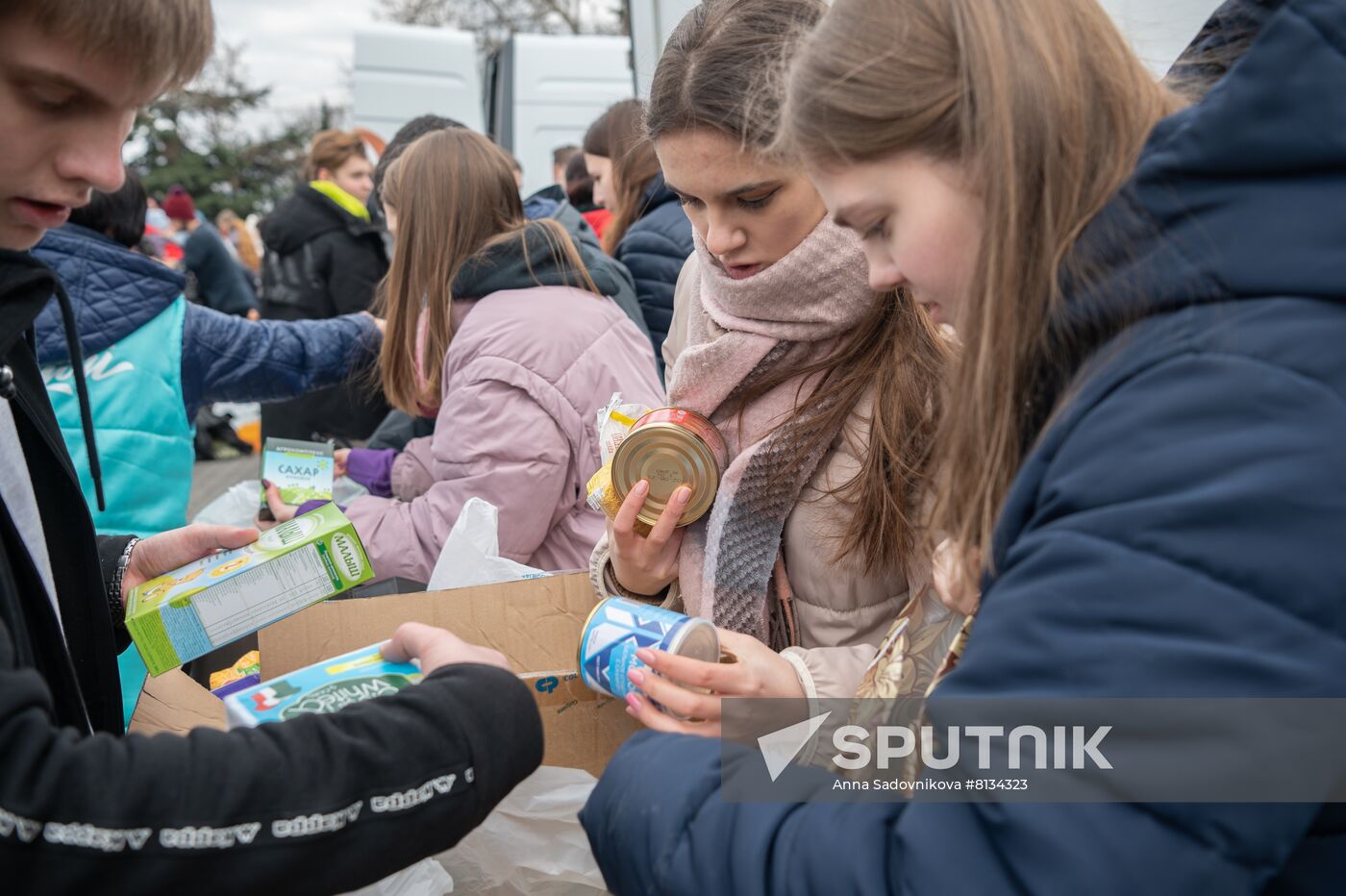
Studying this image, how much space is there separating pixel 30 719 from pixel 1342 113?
4.15 feet

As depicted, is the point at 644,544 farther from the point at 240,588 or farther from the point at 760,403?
the point at 240,588

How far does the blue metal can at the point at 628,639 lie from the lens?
1415 mm

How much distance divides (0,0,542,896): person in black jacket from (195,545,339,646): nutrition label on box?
308 millimetres

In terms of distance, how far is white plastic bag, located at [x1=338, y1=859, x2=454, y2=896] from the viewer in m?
1.49

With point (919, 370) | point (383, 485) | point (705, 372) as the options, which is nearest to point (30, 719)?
point (705, 372)

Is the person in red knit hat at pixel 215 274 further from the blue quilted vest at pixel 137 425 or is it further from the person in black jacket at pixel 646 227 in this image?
the blue quilted vest at pixel 137 425

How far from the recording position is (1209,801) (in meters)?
0.82

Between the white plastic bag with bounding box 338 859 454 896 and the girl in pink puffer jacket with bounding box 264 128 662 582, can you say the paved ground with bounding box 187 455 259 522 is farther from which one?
the white plastic bag with bounding box 338 859 454 896

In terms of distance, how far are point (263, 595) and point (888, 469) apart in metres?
1.06

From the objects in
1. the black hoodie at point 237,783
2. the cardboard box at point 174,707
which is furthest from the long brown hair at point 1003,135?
the cardboard box at point 174,707

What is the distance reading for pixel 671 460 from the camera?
181cm

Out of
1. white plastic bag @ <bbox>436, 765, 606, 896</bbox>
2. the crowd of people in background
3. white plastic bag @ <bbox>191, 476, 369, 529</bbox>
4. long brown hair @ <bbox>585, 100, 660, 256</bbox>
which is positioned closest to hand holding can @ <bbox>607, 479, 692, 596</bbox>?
the crowd of people in background

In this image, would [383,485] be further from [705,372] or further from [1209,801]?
[1209,801]

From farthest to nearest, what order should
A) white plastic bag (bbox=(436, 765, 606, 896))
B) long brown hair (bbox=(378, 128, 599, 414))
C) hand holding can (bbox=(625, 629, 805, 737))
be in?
long brown hair (bbox=(378, 128, 599, 414))
white plastic bag (bbox=(436, 765, 606, 896))
hand holding can (bbox=(625, 629, 805, 737))
